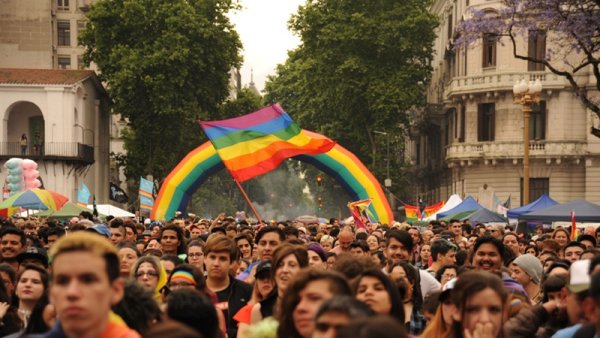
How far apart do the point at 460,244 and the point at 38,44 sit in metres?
52.6

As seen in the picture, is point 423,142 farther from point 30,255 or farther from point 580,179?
point 30,255

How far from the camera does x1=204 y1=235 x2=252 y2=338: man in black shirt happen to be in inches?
380

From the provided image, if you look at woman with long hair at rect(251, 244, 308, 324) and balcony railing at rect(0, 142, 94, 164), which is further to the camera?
balcony railing at rect(0, 142, 94, 164)

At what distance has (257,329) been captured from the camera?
628cm

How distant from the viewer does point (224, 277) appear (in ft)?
33.2

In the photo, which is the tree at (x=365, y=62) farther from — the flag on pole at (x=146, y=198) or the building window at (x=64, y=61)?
the flag on pole at (x=146, y=198)

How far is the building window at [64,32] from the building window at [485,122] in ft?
93.3

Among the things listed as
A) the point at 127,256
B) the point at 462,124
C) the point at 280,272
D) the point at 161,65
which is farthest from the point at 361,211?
the point at 462,124

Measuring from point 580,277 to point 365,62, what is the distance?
49.9 m

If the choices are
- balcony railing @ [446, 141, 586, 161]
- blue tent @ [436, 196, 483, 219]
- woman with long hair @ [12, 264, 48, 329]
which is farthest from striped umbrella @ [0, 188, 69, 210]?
balcony railing @ [446, 141, 586, 161]

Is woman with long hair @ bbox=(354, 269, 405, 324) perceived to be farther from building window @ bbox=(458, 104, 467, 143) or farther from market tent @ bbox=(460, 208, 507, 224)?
building window @ bbox=(458, 104, 467, 143)

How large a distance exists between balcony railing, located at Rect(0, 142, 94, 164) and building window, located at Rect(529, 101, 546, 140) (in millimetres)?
20759

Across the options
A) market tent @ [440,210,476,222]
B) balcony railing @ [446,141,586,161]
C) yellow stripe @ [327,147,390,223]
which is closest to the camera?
yellow stripe @ [327,147,390,223]

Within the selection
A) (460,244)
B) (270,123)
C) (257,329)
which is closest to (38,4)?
(270,123)
